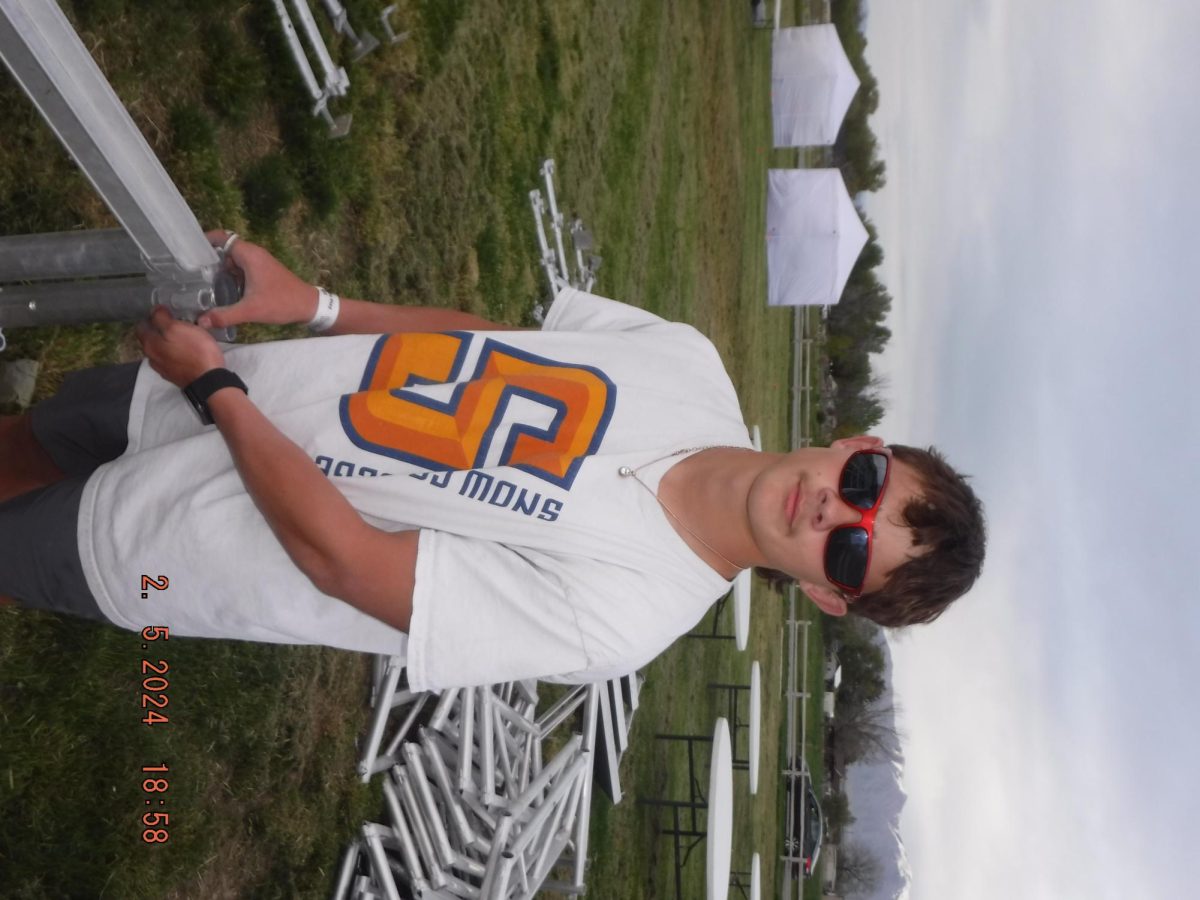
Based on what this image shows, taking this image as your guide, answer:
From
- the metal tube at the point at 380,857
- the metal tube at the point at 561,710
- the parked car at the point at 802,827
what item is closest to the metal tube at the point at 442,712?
the metal tube at the point at 380,857

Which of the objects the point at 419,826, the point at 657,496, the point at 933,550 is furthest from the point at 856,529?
the point at 419,826

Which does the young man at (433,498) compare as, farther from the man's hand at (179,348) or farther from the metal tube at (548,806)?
the metal tube at (548,806)

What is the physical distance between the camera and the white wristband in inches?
86.7

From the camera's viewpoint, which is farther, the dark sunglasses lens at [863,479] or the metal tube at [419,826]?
the metal tube at [419,826]

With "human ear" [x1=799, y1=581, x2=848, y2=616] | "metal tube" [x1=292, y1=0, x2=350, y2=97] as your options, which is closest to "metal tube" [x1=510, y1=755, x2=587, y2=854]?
"human ear" [x1=799, y1=581, x2=848, y2=616]

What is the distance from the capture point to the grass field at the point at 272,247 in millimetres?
2871

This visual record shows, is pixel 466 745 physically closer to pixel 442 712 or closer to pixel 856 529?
pixel 442 712

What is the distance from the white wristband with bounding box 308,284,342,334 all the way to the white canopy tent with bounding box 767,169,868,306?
1225cm

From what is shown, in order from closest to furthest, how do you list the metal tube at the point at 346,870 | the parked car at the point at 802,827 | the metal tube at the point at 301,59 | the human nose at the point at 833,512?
the human nose at the point at 833,512 < the metal tube at the point at 301,59 < the metal tube at the point at 346,870 < the parked car at the point at 802,827

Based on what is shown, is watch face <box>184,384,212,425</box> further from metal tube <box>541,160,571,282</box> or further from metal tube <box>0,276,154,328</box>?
metal tube <box>541,160,571,282</box>

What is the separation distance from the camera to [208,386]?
171 cm

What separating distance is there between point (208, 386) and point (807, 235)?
13106 millimetres

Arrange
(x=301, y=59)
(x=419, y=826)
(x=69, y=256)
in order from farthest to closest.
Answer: (x=419, y=826)
(x=301, y=59)
(x=69, y=256)

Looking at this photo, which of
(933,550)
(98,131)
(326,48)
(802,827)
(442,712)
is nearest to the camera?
(98,131)
